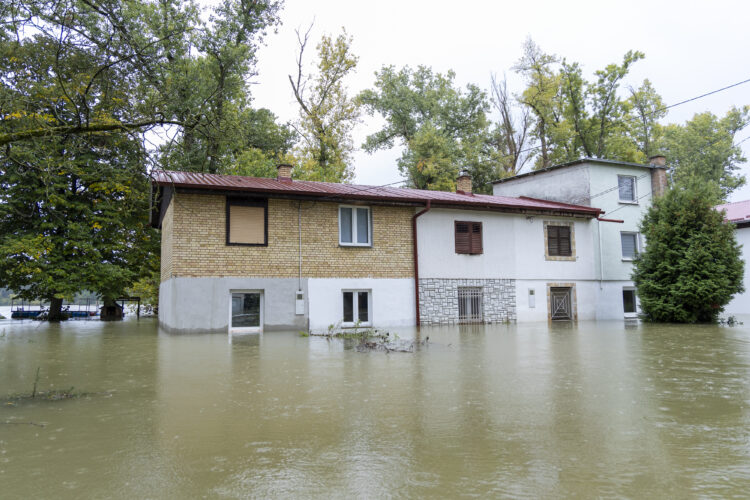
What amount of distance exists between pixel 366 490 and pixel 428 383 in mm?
3912

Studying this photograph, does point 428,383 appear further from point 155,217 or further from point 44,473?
point 155,217

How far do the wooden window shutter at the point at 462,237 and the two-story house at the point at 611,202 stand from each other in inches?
255

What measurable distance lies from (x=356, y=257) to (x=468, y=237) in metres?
4.79

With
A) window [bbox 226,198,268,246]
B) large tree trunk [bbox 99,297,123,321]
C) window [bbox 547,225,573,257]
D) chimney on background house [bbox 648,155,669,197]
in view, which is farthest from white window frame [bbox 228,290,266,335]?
chimney on background house [bbox 648,155,669,197]

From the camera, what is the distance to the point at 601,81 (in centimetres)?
3566

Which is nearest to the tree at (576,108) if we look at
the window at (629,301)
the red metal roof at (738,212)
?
the red metal roof at (738,212)

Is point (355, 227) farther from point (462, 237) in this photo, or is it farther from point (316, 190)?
point (462, 237)

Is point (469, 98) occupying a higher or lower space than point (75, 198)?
higher

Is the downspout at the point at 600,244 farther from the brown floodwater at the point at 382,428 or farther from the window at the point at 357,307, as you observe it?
the brown floodwater at the point at 382,428

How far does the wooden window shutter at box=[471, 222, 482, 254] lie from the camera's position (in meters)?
20.5

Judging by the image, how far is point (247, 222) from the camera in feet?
55.5

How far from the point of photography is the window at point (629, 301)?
952 inches

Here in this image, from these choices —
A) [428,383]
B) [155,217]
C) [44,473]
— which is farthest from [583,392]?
[155,217]

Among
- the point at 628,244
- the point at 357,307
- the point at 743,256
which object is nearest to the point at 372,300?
the point at 357,307
